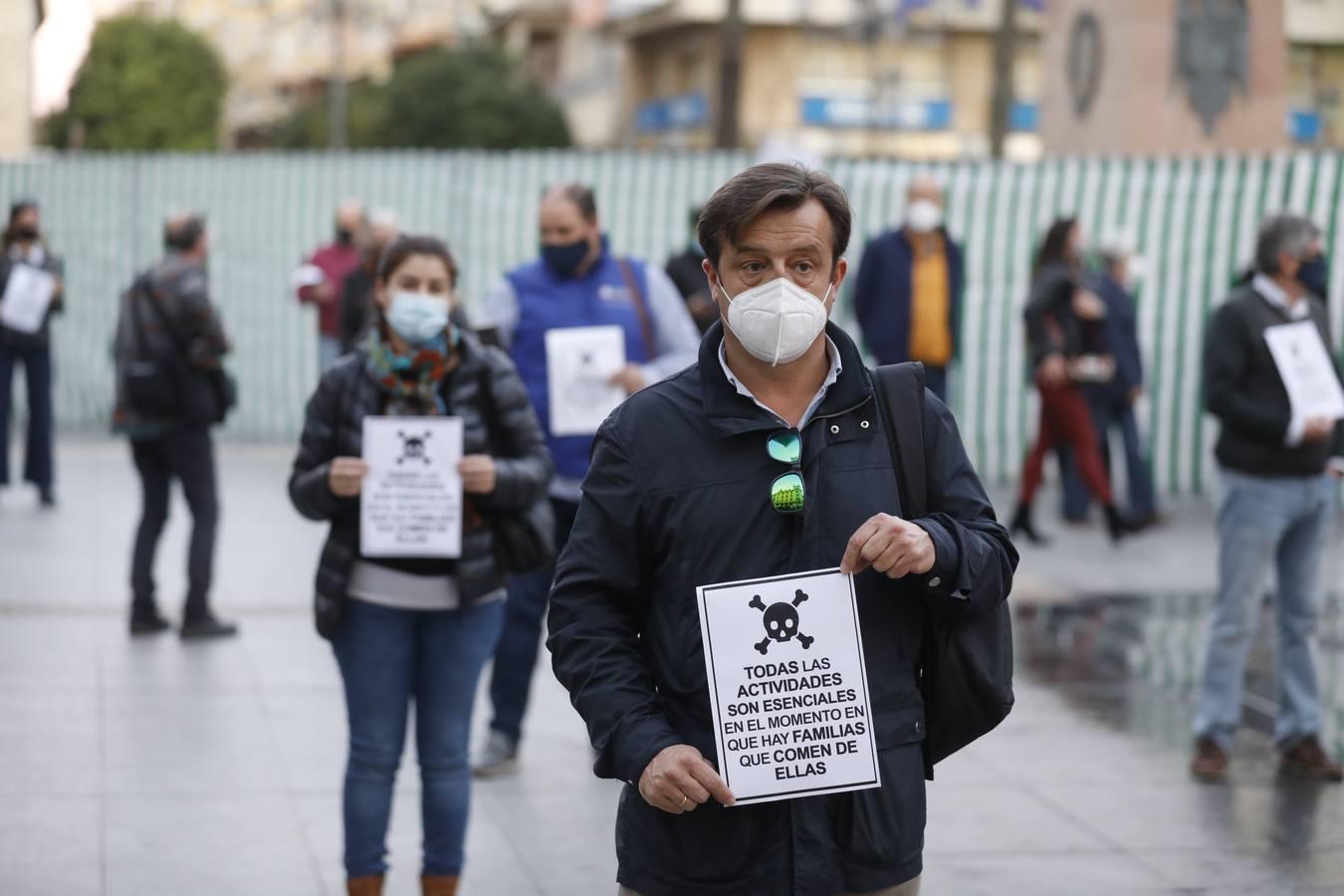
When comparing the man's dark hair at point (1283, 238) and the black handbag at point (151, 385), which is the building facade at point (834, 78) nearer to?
the black handbag at point (151, 385)

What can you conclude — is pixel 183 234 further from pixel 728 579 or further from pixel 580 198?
pixel 728 579

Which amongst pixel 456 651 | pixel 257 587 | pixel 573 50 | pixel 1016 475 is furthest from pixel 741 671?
pixel 573 50

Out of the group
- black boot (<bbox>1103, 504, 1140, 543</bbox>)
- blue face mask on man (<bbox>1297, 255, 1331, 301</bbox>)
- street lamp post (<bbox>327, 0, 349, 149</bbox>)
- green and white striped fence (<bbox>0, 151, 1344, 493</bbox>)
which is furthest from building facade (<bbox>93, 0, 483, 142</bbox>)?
blue face mask on man (<bbox>1297, 255, 1331, 301</bbox>)

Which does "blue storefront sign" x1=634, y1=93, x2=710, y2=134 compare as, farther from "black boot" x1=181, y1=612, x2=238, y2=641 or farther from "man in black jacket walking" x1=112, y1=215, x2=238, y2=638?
"black boot" x1=181, y1=612, x2=238, y2=641

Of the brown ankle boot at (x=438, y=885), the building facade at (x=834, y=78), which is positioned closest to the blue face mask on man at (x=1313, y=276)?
the brown ankle boot at (x=438, y=885)

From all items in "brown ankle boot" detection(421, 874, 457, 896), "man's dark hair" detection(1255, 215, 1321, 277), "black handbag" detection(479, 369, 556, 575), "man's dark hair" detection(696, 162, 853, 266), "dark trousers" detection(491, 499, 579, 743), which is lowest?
"brown ankle boot" detection(421, 874, 457, 896)

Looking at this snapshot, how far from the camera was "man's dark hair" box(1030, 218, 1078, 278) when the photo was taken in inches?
496

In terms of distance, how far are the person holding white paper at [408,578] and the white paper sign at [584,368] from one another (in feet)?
5.00

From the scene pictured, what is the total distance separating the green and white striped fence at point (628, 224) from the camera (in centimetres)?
1434

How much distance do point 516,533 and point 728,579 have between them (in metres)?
2.34

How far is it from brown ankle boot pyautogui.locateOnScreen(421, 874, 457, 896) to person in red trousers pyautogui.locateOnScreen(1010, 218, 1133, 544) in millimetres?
7699

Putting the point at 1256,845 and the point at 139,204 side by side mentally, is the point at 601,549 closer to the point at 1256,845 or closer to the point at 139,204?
the point at 1256,845

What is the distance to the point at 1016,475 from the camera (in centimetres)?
1520

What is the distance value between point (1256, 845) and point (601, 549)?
12.4 ft
